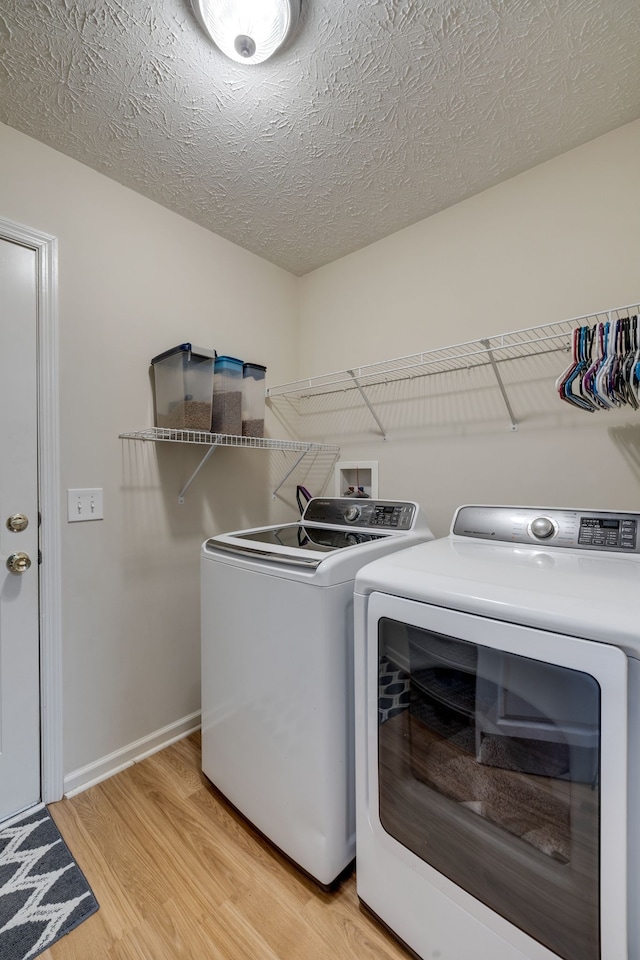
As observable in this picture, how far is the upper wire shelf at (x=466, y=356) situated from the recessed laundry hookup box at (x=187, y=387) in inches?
22.8

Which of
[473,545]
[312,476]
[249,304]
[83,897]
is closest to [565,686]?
[473,545]

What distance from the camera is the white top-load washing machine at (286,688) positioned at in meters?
1.18

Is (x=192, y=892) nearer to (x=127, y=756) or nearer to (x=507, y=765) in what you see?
(x=127, y=756)

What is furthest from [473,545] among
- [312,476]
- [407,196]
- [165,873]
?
[407,196]

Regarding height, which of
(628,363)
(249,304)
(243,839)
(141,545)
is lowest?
(243,839)

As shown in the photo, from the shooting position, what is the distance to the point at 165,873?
49.8 inches

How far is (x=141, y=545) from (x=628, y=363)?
1.88 metres

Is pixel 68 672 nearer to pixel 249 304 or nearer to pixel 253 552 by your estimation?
pixel 253 552

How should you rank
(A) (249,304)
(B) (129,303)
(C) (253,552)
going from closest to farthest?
(C) (253,552)
(B) (129,303)
(A) (249,304)

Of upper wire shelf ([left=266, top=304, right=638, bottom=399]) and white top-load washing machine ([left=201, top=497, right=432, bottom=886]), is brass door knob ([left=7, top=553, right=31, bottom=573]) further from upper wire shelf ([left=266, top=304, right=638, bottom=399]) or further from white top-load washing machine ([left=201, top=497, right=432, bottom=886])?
upper wire shelf ([left=266, top=304, right=638, bottom=399])

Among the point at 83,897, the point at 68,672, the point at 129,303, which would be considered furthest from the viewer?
the point at 129,303

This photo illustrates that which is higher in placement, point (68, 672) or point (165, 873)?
point (68, 672)

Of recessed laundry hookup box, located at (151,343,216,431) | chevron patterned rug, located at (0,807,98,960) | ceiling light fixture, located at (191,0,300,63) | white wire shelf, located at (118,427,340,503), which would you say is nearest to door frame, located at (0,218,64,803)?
chevron patterned rug, located at (0,807,98,960)

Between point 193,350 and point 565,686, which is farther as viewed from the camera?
point 193,350
